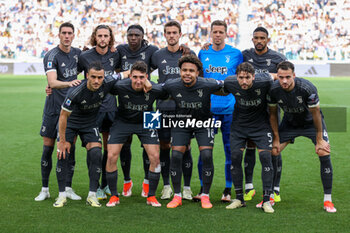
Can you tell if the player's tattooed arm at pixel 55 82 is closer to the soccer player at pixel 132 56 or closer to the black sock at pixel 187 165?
the soccer player at pixel 132 56

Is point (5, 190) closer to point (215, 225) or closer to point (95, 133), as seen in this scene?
point (95, 133)

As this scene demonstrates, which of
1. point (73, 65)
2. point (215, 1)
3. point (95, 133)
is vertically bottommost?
point (95, 133)

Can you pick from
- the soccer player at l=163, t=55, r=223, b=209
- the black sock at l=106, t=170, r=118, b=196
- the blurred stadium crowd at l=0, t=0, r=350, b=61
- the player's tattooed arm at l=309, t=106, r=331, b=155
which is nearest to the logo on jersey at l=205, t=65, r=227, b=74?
the soccer player at l=163, t=55, r=223, b=209

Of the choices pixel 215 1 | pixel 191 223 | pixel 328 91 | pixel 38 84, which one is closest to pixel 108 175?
pixel 191 223

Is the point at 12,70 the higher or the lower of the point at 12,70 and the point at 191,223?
the higher

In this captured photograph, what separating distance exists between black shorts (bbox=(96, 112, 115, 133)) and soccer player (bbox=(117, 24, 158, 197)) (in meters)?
0.36

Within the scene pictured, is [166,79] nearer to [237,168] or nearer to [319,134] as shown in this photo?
[237,168]

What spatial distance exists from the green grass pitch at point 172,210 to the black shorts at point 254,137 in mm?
780

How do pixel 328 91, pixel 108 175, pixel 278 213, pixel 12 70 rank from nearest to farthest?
pixel 278 213 < pixel 108 175 < pixel 328 91 < pixel 12 70

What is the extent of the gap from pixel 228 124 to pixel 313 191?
60.9 inches

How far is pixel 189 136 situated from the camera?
618cm

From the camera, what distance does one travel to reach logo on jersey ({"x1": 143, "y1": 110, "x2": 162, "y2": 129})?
6.24 metres

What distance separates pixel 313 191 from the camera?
6707 millimetres

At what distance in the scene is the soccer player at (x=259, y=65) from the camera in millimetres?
6367
